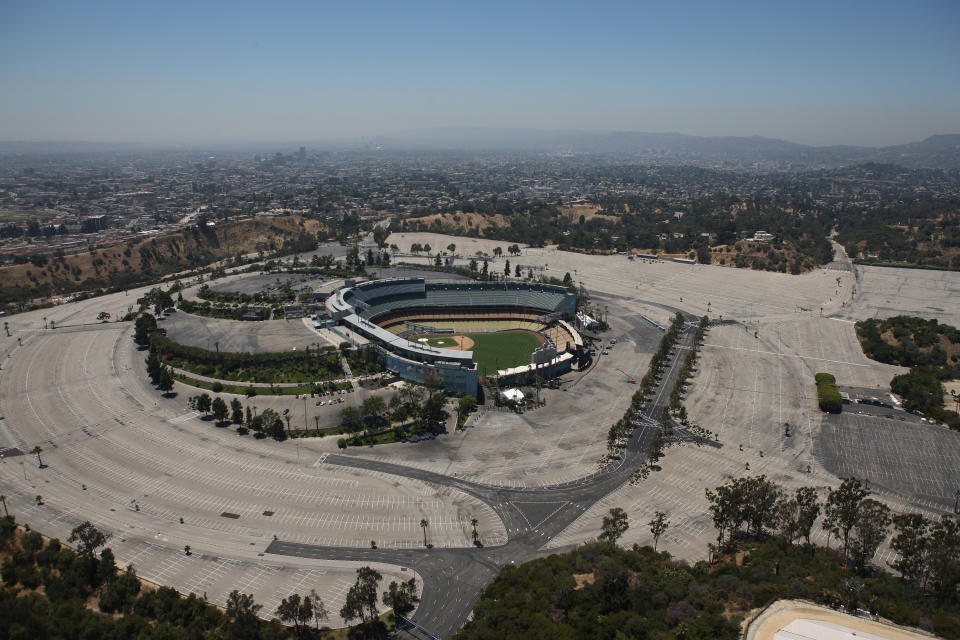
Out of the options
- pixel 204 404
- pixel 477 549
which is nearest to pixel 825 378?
pixel 477 549

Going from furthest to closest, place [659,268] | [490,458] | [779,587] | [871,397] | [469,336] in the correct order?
[659,268], [469,336], [871,397], [490,458], [779,587]

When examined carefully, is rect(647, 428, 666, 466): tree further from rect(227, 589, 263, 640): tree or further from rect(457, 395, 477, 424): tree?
rect(227, 589, 263, 640): tree

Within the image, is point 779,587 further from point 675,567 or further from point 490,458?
point 490,458

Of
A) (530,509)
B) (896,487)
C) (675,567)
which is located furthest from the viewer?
(896,487)

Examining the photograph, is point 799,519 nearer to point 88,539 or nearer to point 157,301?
point 88,539

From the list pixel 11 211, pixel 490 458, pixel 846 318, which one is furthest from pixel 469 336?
pixel 11 211

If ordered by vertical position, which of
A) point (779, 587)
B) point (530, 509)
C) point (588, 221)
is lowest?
point (530, 509)

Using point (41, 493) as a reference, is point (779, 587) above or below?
above

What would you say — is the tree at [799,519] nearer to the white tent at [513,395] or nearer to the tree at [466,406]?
the white tent at [513,395]
